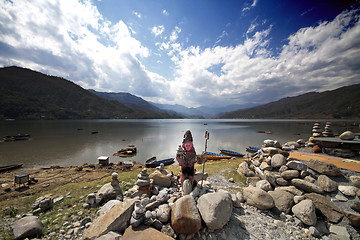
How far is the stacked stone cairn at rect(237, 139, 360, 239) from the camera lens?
17.8 ft

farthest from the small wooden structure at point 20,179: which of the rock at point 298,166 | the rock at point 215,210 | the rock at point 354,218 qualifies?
the rock at point 354,218

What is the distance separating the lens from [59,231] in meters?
5.41

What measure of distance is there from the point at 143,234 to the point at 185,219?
1.55m

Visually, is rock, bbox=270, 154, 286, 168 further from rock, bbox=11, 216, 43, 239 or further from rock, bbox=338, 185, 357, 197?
rock, bbox=11, 216, 43, 239

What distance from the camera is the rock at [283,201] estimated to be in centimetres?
614

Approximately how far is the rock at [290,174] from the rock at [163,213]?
711cm

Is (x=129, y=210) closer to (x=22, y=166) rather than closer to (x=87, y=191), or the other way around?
(x=87, y=191)

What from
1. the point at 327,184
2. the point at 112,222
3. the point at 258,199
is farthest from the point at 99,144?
the point at 327,184

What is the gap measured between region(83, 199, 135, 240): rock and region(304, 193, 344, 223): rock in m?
8.31

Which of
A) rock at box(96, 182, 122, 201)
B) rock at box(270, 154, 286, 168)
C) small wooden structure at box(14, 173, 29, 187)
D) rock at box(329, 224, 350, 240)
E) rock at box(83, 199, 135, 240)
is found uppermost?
rock at box(270, 154, 286, 168)

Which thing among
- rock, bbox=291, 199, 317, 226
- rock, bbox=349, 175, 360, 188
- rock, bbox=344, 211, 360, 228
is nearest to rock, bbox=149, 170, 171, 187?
rock, bbox=291, 199, 317, 226

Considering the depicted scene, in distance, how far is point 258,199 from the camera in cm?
645

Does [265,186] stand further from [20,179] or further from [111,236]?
[20,179]

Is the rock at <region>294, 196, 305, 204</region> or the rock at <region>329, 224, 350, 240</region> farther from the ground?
the rock at <region>294, 196, 305, 204</region>
